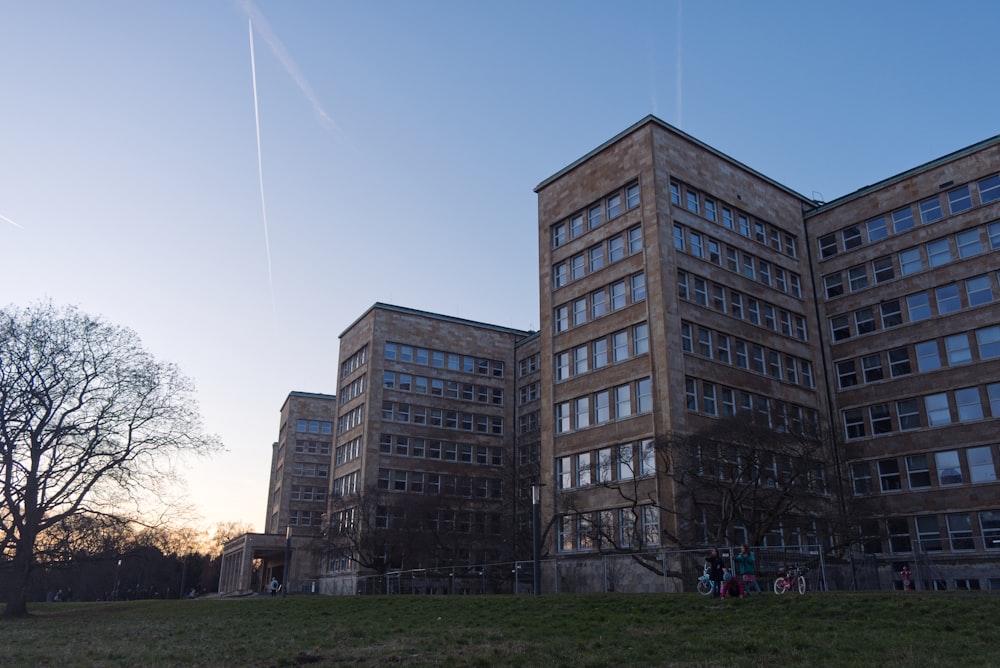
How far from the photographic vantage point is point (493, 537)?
72.3 metres

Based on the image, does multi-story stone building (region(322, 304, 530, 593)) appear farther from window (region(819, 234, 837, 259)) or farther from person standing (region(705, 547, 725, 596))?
person standing (region(705, 547, 725, 596))

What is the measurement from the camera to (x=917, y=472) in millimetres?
50844

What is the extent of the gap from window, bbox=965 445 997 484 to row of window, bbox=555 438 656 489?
18755 mm

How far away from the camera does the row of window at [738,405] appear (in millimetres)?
44844

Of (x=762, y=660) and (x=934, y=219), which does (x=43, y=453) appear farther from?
(x=934, y=219)

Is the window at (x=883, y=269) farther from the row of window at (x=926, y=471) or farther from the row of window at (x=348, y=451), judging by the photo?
the row of window at (x=348, y=451)

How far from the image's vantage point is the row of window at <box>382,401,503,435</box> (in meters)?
75.9

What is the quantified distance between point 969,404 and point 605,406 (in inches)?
828

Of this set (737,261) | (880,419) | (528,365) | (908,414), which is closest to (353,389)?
(528,365)

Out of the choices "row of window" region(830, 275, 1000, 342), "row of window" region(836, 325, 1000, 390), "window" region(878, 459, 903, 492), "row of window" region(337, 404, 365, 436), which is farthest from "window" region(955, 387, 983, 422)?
"row of window" region(337, 404, 365, 436)

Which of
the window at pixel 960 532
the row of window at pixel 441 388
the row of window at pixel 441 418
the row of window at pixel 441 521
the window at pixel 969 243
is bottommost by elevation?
the window at pixel 960 532

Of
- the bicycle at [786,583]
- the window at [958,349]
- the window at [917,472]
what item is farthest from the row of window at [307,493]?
the bicycle at [786,583]

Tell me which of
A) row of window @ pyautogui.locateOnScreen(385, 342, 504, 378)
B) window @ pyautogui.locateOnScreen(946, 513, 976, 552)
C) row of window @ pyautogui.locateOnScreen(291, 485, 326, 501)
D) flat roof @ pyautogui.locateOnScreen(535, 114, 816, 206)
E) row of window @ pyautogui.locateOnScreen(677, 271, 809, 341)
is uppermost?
flat roof @ pyautogui.locateOnScreen(535, 114, 816, 206)

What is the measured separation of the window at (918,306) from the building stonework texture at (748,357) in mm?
124
